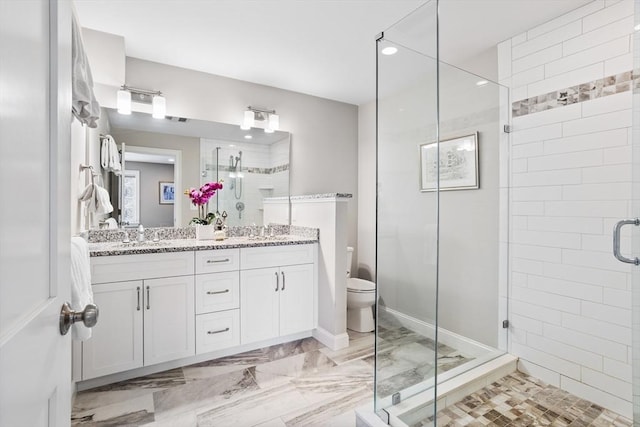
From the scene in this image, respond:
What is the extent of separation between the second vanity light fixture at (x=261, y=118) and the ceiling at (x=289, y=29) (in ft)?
1.08

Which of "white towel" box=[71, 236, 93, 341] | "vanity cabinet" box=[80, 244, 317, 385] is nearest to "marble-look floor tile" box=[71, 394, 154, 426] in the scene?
"vanity cabinet" box=[80, 244, 317, 385]

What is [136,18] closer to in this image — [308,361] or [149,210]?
Result: [149,210]

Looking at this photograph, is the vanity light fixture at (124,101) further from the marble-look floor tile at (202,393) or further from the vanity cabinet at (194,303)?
the marble-look floor tile at (202,393)

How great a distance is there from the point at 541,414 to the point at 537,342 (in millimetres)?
512

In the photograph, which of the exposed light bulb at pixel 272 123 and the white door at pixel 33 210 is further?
the exposed light bulb at pixel 272 123

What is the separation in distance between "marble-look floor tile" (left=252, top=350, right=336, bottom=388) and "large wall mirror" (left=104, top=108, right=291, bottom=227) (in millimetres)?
1323

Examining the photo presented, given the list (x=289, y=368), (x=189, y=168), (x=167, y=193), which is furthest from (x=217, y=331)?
(x=189, y=168)

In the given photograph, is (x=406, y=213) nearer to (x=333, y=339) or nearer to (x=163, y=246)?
(x=333, y=339)

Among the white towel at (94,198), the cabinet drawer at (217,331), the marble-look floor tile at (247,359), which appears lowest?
the marble-look floor tile at (247,359)

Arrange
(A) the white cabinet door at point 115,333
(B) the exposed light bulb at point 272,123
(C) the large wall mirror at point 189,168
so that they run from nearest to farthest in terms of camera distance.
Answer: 1. (A) the white cabinet door at point 115,333
2. (C) the large wall mirror at point 189,168
3. (B) the exposed light bulb at point 272,123

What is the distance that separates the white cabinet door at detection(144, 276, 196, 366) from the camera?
82.4 inches

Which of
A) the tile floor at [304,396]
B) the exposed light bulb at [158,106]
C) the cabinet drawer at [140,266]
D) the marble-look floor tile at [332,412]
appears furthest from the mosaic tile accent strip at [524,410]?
the exposed light bulb at [158,106]

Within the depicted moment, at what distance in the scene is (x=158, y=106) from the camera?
262cm

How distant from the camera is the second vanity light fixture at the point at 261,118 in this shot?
3049mm
